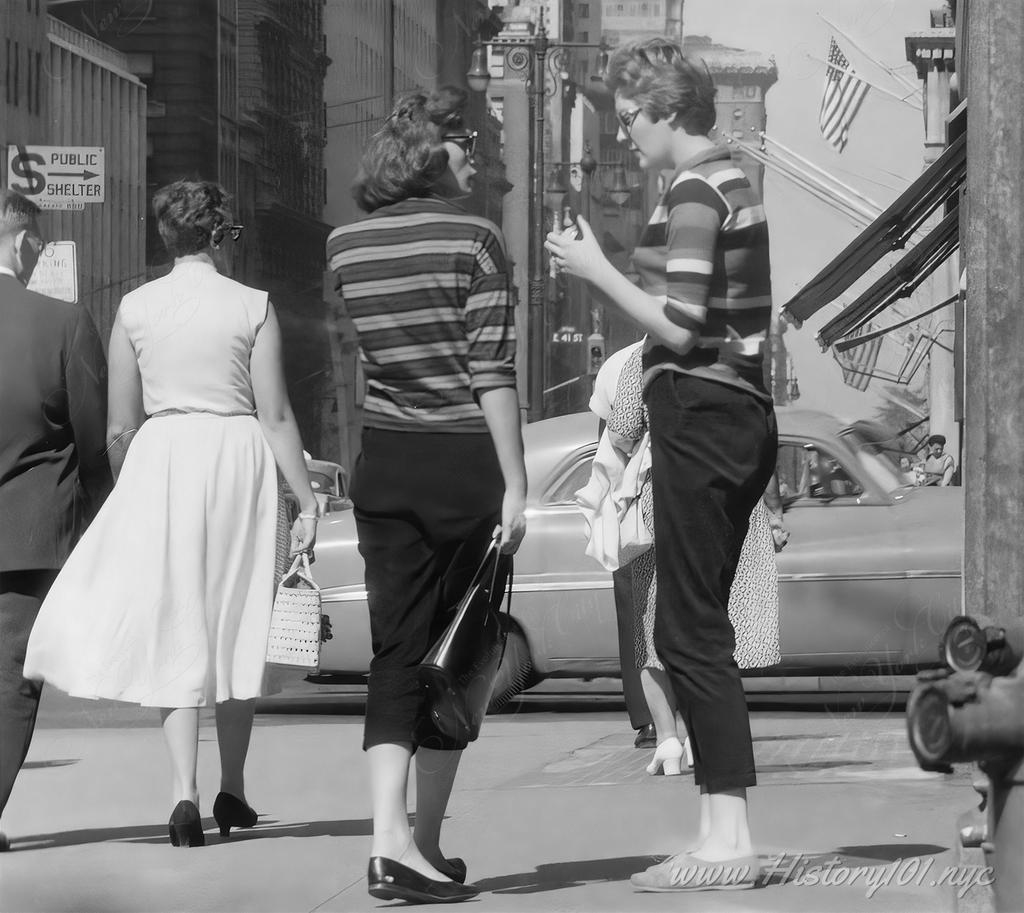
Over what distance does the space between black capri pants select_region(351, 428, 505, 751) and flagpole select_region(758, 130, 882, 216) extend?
6.95 ft

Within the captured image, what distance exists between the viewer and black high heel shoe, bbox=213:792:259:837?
16.7 ft

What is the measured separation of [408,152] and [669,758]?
2.82 metres

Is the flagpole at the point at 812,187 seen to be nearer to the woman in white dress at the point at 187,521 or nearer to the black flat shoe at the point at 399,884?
the woman in white dress at the point at 187,521

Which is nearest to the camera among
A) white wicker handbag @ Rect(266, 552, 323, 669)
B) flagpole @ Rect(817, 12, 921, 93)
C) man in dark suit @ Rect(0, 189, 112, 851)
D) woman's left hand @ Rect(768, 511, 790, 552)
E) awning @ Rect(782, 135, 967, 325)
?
man in dark suit @ Rect(0, 189, 112, 851)

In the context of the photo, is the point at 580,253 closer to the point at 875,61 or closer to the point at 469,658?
the point at 469,658

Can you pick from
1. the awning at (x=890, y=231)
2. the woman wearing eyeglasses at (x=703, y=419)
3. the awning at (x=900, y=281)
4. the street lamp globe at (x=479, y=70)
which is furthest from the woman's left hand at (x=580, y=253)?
the street lamp globe at (x=479, y=70)

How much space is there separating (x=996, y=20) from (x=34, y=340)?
8.78 feet

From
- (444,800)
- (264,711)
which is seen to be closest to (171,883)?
(444,800)

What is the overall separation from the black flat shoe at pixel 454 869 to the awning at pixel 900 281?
11.4 ft

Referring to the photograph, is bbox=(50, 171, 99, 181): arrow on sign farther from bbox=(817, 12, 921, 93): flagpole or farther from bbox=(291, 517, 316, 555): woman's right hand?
bbox=(291, 517, 316, 555): woman's right hand

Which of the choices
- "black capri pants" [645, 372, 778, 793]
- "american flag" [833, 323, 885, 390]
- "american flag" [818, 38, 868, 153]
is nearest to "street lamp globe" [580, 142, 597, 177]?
"american flag" [833, 323, 885, 390]

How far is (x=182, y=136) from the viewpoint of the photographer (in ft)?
64.9

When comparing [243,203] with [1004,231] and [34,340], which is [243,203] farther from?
[1004,231]

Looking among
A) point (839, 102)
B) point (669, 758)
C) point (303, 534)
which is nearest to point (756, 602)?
point (669, 758)
